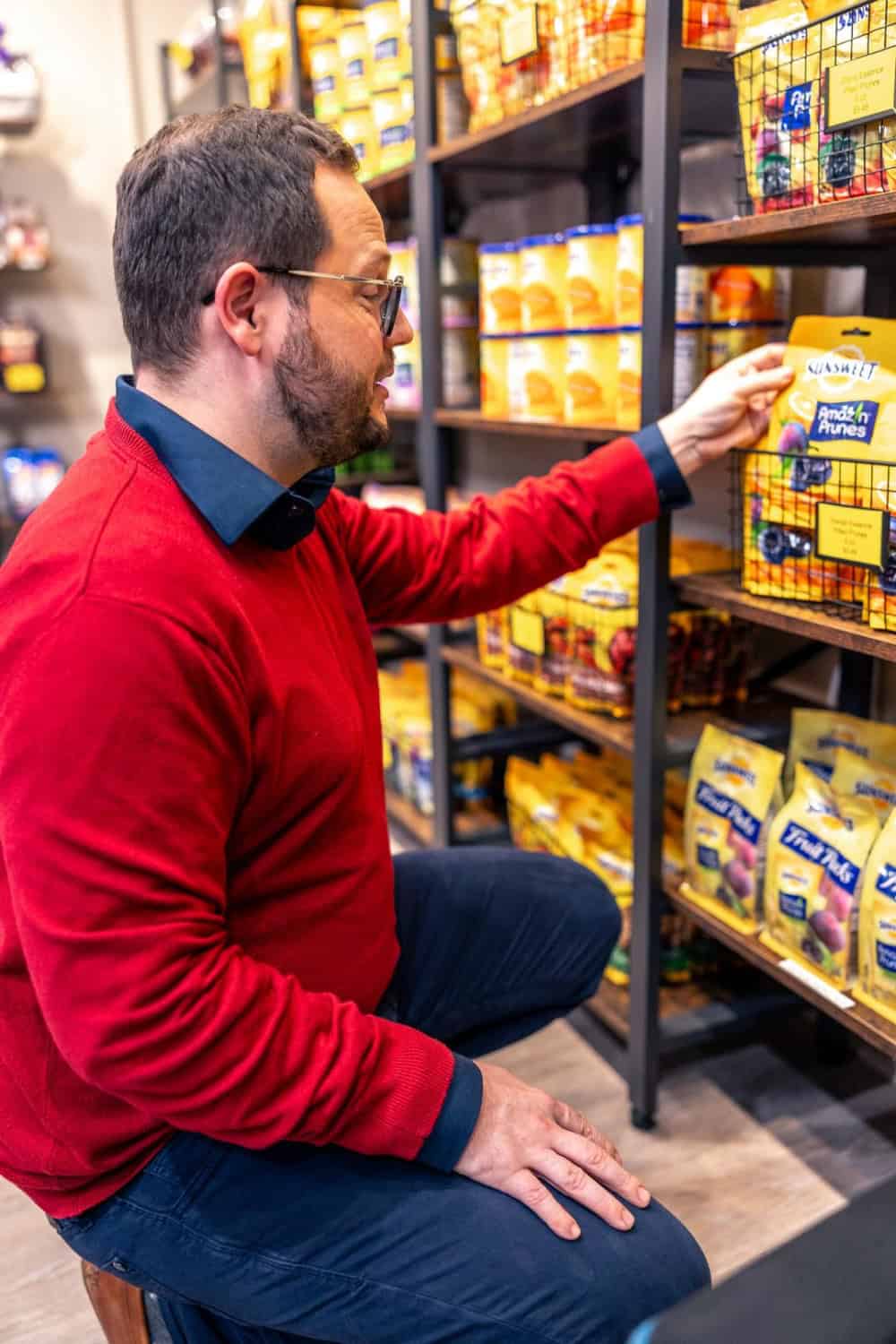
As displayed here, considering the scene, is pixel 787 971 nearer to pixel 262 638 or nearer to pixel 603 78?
pixel 262 638

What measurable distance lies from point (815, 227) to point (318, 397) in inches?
24.7

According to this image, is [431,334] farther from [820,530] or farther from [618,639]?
[820,530]

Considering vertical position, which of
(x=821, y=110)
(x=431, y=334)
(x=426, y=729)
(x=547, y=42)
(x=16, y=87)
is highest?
(x=16, y=87)

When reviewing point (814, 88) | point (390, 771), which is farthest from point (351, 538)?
point (390, 771)

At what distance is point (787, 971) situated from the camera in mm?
1535

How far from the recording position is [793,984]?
1522 mm

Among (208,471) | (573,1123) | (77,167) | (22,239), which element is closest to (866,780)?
(573,1123)

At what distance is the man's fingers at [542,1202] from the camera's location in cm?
108

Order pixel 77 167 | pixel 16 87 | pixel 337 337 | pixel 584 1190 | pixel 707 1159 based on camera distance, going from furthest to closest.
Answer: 1. pixel 77 167
2. pixel 16 87
3. pixel 707 1159
4. pixel 337 337
5. pixel 584 1190

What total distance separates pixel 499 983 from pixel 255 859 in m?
0.58

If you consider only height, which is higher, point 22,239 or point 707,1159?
point 22,239

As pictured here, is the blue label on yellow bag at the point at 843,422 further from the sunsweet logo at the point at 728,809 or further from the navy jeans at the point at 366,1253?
the navy jeans at the point at 366,1253

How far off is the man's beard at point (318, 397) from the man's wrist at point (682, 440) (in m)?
0.50

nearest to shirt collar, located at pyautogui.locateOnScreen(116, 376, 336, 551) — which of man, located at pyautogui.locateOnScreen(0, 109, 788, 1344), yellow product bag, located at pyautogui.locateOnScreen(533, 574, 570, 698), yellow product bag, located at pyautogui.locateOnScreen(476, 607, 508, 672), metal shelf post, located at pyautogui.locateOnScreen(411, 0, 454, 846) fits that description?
man, located at pyautogui.locateOnScreen(0, 109, 788, 1344)
